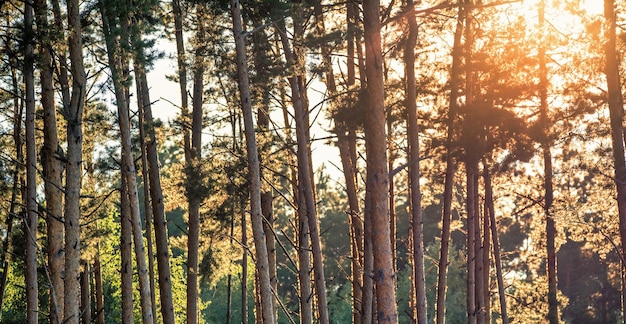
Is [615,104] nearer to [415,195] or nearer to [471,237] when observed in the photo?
[415,195]

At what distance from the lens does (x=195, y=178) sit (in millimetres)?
18547

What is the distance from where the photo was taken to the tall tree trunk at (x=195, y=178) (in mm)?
17281

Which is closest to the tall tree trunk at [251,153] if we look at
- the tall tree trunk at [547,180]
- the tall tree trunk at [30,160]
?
the tall tree trunk at [30,160]

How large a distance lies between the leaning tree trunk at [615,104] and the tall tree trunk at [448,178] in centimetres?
342

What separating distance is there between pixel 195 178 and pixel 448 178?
5738 millimetres

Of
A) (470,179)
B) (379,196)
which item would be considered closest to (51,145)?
(379,196)

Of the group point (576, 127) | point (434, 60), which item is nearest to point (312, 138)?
point (434, 60)

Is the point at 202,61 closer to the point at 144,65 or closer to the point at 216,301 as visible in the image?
the point at 144,65

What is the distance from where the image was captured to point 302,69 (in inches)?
646

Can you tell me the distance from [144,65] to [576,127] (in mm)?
10970

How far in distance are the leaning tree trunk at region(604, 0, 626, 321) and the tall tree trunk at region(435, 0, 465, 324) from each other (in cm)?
342

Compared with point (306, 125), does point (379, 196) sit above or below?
below

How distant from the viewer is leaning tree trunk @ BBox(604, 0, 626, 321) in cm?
1584

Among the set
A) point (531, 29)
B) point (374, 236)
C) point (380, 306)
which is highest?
point (531, 29)
